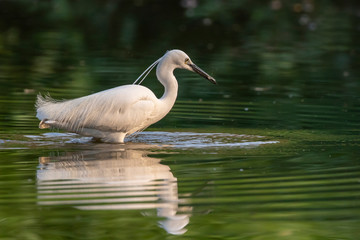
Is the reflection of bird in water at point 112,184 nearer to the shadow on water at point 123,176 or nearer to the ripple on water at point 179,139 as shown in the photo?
the shadow on water at point 123,176

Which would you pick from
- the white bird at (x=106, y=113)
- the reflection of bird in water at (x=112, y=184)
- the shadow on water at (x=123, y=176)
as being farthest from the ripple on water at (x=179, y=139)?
the reflection of bird in water at (x=112, y=184)

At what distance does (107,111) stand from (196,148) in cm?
109

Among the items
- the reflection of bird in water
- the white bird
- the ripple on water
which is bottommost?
the reflection of bird in water

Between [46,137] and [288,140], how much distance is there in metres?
2.56

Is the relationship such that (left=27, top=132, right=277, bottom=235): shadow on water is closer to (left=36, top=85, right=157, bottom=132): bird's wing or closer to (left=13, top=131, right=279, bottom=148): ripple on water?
(left=13, top=131, right=279, bottom=148): ripple on water

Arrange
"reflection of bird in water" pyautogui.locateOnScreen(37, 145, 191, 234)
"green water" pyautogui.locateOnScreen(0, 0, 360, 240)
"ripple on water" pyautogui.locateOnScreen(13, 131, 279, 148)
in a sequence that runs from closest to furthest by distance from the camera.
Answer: "green water" pyautogui.locateOnScreen(0, 0, 360, 240) → "reflection of bird in water" pyautogui.locateOnScreen(37, 145, 191, 234) → "ripple on water" pyautogui.locateOnScreen(13, 131, 279, 148)

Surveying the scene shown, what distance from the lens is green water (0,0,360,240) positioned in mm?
6086

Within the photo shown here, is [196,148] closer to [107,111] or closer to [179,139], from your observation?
[179,139]

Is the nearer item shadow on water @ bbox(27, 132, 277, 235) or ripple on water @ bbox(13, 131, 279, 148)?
shadow on water @ bbox(27, 132, 277, 235)

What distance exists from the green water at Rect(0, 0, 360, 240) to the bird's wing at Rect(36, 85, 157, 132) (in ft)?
0.74

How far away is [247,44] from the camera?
20875 mm

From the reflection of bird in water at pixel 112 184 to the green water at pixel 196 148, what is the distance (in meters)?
0.02

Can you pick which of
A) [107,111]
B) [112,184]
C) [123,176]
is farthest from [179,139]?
[112,184]

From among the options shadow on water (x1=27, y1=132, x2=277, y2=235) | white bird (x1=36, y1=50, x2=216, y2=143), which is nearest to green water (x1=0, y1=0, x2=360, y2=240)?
shadow on water (x1=27, y1=132, x2=277, y2=235)
